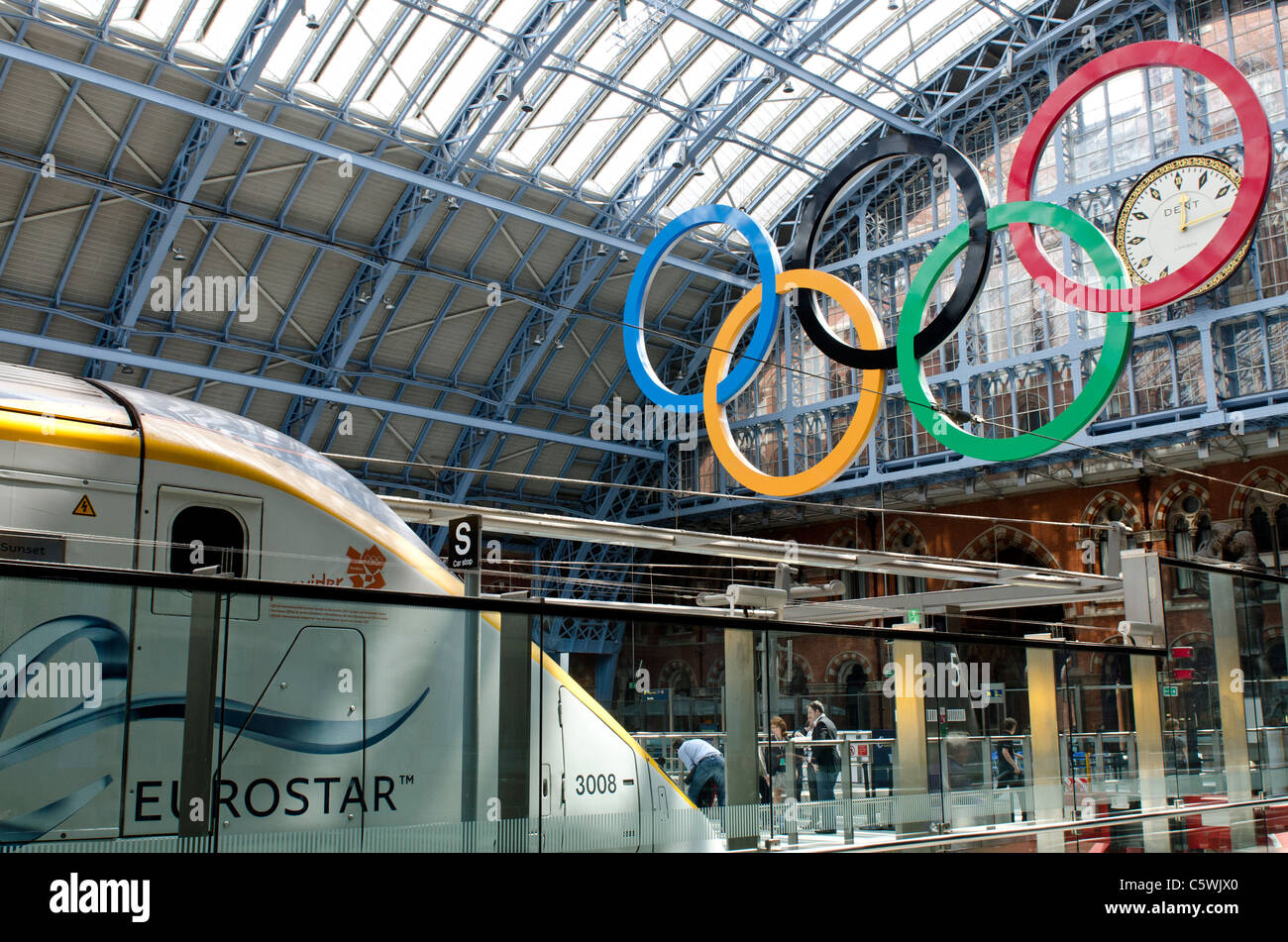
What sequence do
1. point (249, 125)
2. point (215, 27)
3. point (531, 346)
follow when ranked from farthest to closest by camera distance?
point (531, 346)
point (215, 27)
point (249, 125)

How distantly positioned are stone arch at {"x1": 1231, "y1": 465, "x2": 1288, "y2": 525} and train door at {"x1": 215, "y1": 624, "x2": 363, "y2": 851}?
31904 mm

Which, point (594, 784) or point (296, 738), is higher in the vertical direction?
point (296, 738)

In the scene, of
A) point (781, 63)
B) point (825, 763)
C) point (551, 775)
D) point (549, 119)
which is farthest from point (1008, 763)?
point (549, 119)

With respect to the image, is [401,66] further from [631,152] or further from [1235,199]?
[1235,199]

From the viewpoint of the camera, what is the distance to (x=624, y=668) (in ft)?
26.9

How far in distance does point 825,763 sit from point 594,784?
256 centimetres

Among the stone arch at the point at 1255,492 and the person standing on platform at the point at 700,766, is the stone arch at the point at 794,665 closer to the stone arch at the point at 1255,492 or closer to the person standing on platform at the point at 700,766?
the person standing on platform at the point at 700,766

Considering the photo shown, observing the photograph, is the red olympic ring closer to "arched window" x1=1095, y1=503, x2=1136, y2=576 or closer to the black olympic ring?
the black olympic ring

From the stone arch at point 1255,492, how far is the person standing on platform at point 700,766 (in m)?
29.1

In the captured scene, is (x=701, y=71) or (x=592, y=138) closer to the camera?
(x=701, y=71)

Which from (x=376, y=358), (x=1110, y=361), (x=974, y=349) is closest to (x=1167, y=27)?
(x=974, y=349)

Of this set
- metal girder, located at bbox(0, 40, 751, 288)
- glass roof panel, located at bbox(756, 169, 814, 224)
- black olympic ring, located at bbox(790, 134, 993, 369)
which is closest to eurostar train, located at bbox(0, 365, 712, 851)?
black olympic ring, located at bbox(790, 134, 993, 369)

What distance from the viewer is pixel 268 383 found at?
1307 inches
